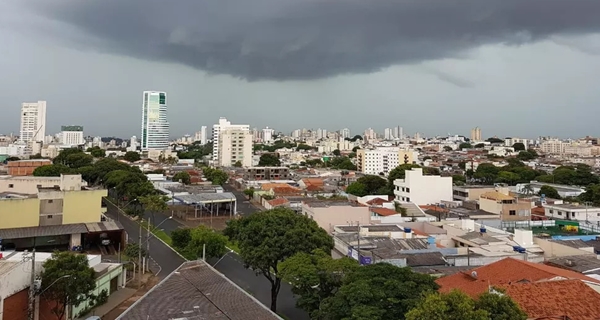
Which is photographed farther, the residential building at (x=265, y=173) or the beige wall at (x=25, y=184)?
the residential building at (x=265, y=173)

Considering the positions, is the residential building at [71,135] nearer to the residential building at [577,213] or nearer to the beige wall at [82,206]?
the beige wall at [82,206]

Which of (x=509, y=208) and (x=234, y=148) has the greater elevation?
(x=234, y=148)

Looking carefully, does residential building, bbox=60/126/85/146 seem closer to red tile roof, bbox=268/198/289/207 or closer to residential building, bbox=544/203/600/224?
red tile roof, bbox=268/198/289/207

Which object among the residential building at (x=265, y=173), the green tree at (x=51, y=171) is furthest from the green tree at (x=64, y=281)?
the residential building at (x=265, y=173)

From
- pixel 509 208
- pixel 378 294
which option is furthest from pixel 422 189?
pixel 378 294

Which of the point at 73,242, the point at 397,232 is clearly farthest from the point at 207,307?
the point at 73,242

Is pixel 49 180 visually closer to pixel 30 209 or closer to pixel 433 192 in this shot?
pixel 30 209

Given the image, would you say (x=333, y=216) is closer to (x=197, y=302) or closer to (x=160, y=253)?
(x=160, y=253)
